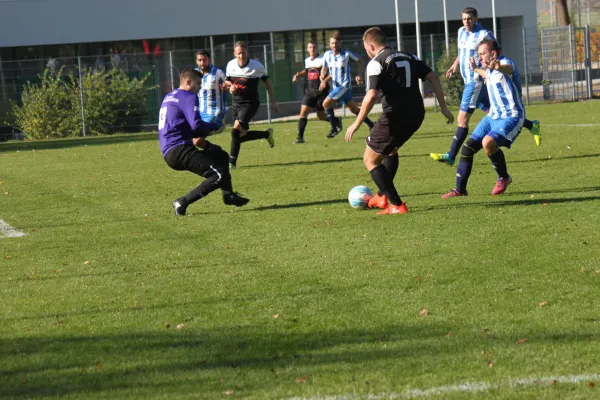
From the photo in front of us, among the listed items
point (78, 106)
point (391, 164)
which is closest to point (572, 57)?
point (78, 106)

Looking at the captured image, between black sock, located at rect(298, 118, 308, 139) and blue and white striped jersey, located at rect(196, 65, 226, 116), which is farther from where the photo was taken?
black sock, located at rect(298, 118, 308, 139)

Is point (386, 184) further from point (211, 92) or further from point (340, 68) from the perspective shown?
point (340, 68)

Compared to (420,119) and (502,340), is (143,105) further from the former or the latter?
(502,340)

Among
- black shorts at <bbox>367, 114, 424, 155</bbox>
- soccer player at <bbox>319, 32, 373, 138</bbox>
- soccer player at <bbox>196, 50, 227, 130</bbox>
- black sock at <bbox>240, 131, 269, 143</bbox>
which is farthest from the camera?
soccer player at <bbox>319, 32, 373, 138</bbox>

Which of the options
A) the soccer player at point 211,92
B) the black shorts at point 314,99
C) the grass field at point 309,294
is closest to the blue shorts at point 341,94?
the black shorts at point 314,99

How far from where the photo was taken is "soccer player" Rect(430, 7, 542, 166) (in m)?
13.2

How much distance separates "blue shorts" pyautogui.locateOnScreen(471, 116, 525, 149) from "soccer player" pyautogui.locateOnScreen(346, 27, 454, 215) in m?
1.03

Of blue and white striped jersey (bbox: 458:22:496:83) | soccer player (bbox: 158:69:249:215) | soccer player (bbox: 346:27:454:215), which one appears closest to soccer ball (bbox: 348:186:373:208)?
soccer player (bbox: 346:27:454:215)

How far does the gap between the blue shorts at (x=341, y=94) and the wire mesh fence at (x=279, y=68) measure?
12.6m

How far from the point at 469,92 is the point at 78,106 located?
65.2 feet

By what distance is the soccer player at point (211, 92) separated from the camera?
16172mm

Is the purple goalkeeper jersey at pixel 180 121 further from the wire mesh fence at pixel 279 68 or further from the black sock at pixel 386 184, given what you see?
the wire mesh fence at pixel 279 68

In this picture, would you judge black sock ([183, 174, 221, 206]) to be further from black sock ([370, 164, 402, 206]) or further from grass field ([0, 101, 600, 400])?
black sock ([370, 164, 402, 206])

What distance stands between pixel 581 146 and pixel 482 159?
85.6 inches
